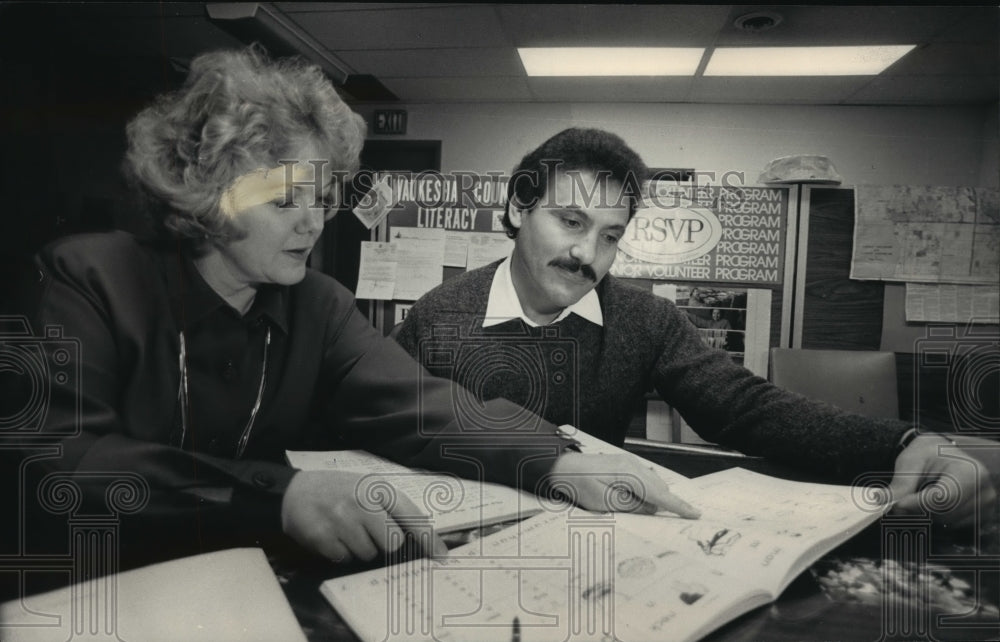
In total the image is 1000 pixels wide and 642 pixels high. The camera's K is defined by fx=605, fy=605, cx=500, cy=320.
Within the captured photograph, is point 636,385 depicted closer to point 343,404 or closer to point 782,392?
point 782,392

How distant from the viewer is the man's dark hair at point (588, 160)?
886 millimetres

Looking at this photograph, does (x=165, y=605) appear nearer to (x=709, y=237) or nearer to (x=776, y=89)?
(x=709, y=237)

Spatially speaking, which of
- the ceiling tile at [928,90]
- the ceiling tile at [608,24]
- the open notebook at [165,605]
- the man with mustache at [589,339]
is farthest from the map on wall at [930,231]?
the open notebook at [165,605]

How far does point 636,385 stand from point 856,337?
1.09 ft

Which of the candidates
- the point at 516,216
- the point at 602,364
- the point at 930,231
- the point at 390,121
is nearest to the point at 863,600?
the point at 602,364

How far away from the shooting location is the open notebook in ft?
2.33

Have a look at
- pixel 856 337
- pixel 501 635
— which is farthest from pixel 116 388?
pixel 856 337

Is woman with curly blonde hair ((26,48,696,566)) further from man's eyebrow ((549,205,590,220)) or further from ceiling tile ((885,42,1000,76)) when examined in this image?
ceiling tile ((885,42,1000,76))

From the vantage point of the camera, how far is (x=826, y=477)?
887mm

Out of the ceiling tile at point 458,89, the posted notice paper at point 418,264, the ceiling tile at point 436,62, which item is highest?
the ceiling tile at point 436,62

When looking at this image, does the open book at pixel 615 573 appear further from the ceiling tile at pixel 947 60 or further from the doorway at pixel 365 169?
the ceiling tile at pixel 947 60

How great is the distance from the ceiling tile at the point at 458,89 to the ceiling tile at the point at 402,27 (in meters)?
0.05

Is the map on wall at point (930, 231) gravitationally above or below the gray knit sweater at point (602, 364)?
above

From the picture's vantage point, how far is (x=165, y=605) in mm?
762
